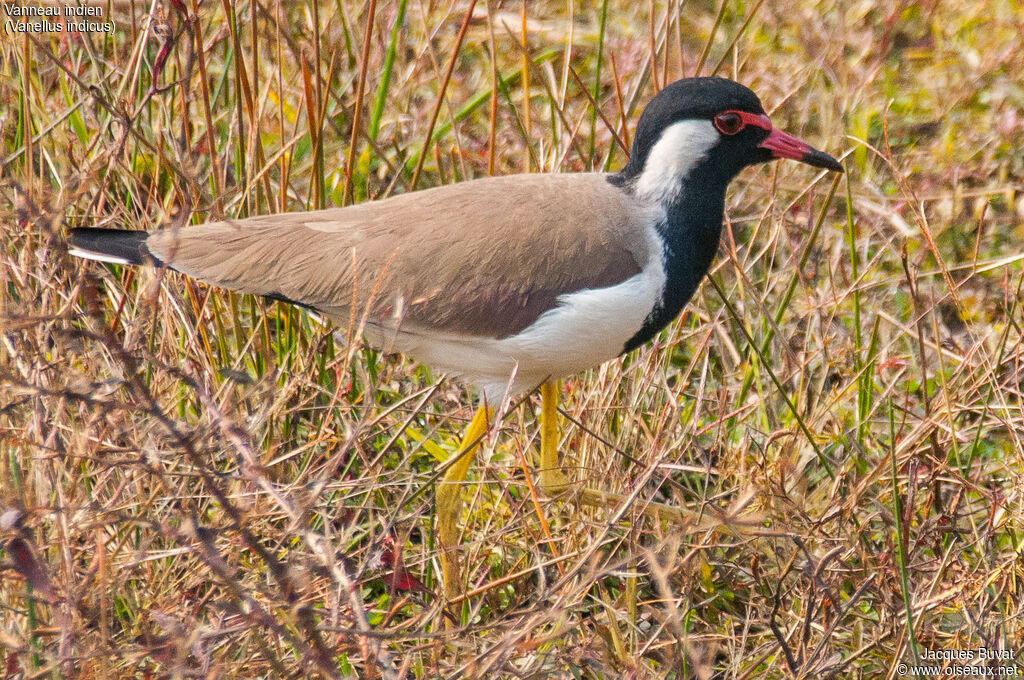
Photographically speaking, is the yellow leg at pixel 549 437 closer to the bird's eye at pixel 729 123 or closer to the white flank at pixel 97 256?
the bird's eye at pixel 729 123

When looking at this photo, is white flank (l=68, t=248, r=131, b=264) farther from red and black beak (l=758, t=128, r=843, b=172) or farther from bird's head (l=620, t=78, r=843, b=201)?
red and black beak (l=758, t=128, r=843, b=172)

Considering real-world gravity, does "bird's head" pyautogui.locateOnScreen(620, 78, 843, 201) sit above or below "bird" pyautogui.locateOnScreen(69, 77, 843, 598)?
above

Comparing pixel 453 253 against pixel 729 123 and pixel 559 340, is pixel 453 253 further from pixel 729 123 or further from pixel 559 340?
pixel 729 123

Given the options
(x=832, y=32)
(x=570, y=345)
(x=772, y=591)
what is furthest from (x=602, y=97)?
(x=772, y=591)

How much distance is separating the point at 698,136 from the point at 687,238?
24 cm

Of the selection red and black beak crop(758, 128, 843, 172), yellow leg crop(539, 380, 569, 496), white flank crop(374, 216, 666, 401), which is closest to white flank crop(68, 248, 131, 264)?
white flank crop(374, 216, 666, 401)

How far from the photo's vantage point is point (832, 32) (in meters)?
4.58

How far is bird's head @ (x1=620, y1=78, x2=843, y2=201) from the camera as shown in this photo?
2684 mm

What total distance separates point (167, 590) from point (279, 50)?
1412 millimetres

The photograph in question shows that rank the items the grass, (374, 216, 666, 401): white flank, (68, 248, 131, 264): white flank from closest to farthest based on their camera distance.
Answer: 1. the grass
2. (374, 216, 666, 401): white flank
3. (68, 248, 131, 264): white flank

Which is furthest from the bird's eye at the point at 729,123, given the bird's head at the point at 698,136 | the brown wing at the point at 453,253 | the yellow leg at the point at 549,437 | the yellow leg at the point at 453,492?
the yellow leg at the point at 453,492

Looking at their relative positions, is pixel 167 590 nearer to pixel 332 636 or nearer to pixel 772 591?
pixel 332 636

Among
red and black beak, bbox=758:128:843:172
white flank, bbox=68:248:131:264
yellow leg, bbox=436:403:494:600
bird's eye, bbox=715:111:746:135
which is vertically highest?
bird's eye, bbox=715:111:746:135

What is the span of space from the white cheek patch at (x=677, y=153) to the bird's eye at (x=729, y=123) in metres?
0.02
